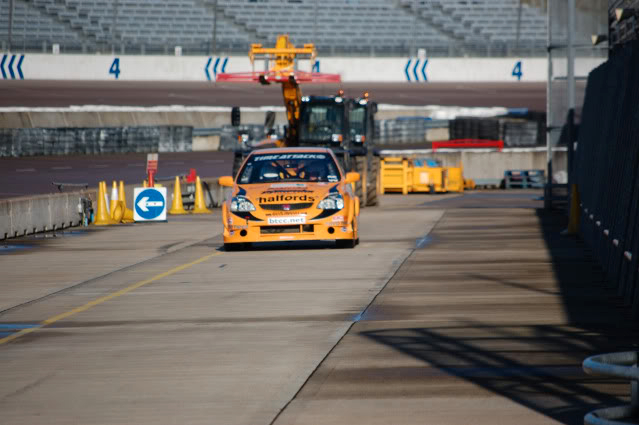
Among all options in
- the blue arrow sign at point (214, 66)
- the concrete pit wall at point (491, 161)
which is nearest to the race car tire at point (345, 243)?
the concrete pit wall at point (491, 161)

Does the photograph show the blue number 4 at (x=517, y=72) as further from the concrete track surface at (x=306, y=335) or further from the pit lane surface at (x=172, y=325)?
the concrete track surface at (x=306, y=335)

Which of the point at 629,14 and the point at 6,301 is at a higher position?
the point at 629,14

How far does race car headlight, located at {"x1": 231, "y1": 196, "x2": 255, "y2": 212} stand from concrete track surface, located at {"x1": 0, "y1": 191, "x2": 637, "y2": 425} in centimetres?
82

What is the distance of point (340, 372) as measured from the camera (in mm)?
8828

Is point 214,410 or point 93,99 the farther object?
point 93,99

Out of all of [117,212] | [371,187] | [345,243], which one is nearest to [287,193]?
[345,243]

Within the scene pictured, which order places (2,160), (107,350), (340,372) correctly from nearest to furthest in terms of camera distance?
1. (340,372)
2. (107,350)
3. (2,160)

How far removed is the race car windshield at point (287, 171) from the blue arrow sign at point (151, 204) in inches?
269

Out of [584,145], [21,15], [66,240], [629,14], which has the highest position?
[21,15]

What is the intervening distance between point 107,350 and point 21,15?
6397cm

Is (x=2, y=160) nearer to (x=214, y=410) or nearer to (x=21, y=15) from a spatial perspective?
(x=21, y=15)

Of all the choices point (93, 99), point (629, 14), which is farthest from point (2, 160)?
point (629, 14)

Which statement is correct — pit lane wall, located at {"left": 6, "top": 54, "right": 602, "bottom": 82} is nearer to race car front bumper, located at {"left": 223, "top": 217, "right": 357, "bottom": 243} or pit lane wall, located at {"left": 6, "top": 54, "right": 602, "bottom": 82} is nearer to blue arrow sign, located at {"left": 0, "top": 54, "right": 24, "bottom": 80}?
blue arrow sign, located at {"left": 0, "top": 54, "right": 24, "bottom": 80}

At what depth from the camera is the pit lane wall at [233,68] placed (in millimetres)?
64688
